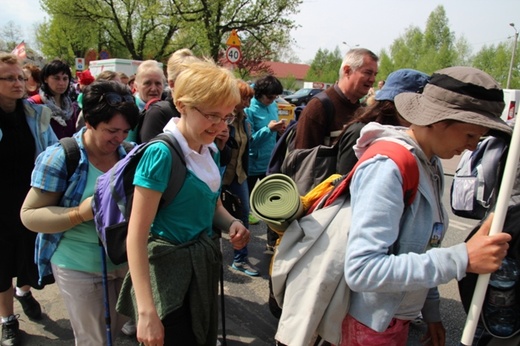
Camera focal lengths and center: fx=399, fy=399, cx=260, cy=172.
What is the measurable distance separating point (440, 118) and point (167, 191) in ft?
3.23

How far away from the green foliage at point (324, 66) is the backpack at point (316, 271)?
68980mm

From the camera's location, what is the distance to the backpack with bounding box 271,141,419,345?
1.41 metres

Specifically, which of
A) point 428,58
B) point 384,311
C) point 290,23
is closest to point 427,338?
point 384,311

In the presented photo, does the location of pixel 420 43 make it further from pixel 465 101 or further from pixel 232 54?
pixel 465 101

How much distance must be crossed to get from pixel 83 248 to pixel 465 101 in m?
1.82

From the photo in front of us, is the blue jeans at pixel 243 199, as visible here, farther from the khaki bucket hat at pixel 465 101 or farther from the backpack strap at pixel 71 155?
the khaki bucket hat at pixel 465 101

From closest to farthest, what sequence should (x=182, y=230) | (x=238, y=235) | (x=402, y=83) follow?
(x=182, y=230), (x=238, y=235), (x=402, y=83)

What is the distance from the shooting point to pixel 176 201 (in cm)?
156

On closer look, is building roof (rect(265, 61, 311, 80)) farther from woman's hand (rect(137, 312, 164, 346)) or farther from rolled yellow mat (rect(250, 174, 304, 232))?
woman's hand (rect(137, 312, 164, 346))

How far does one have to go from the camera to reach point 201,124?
61.4 inches

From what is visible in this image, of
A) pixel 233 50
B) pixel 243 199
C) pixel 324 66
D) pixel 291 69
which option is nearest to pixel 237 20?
pixel 233 50

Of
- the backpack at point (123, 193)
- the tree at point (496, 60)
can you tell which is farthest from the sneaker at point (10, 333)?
the tree at point (496, 60)

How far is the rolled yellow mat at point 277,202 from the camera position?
1.52 meters

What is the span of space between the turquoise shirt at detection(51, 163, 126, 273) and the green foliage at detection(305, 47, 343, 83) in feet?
225
